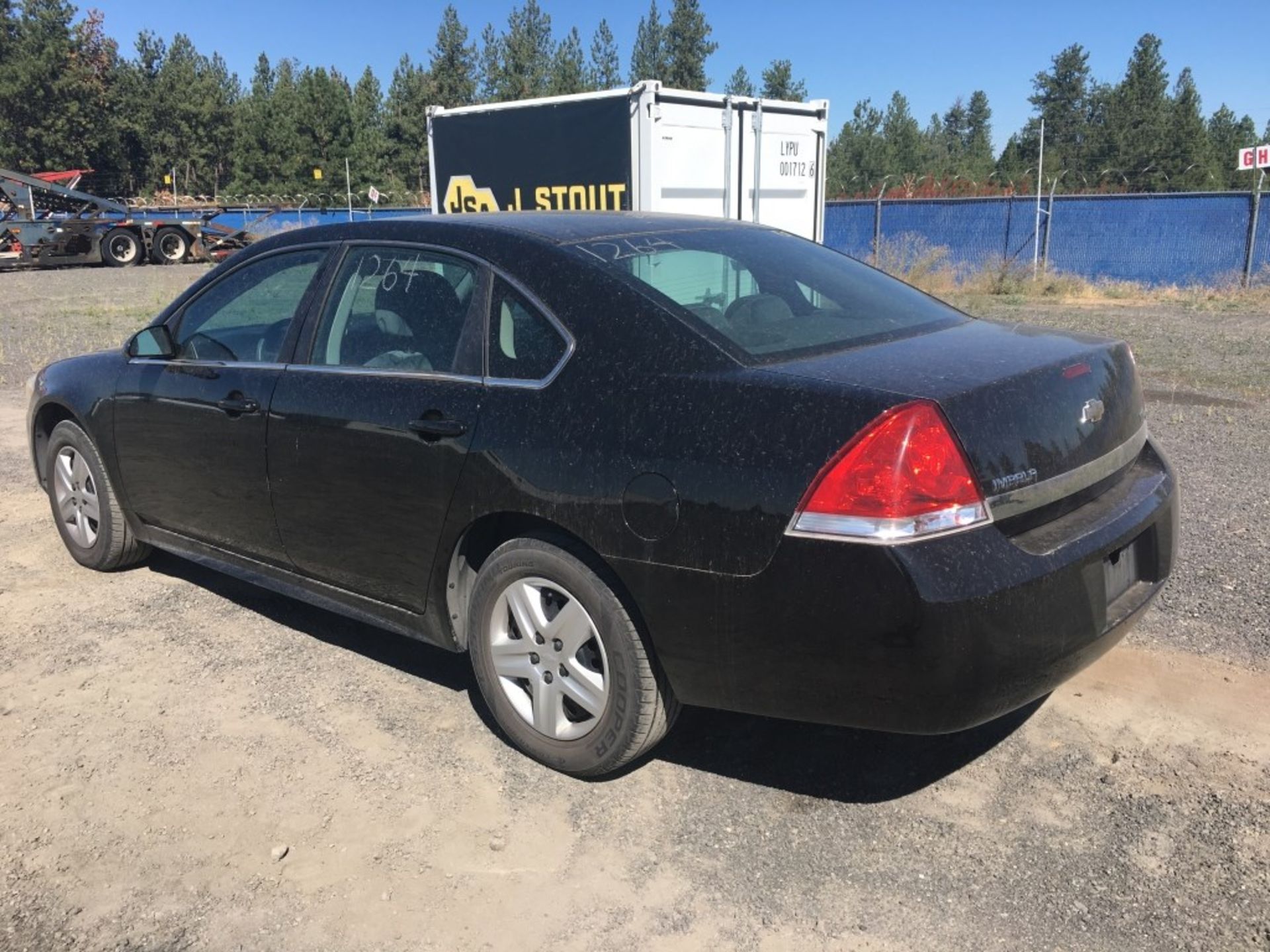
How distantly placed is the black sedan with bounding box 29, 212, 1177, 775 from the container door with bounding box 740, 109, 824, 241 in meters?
5.95

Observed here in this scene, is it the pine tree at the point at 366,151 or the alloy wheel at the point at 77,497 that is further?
the pine tree at the point at 366,151

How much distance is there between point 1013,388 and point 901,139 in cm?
7712

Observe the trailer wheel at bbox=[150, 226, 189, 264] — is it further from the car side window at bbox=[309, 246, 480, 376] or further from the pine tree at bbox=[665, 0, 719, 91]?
the pine tree at bbox=[665, 0, 719, 91]

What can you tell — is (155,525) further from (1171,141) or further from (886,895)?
(1171,141)

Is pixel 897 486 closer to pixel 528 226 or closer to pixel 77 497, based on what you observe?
pixel 528 226

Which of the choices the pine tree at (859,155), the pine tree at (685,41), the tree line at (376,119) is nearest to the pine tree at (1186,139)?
the tree line at (376,119)

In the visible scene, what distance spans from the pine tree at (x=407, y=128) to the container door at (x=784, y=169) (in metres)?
60.8

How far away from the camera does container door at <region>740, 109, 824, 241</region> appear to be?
9.76 meters

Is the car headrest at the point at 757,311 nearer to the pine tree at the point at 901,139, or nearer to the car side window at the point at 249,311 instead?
the car side window at the point at 249,311

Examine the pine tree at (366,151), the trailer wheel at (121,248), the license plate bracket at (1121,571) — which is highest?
the pine tree at (366,151)

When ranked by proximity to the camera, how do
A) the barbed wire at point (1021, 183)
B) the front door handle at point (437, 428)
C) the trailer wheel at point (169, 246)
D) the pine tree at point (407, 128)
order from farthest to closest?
1. the pine tree at point (407, 128)
2. the barbed wire at point (1021, 183)
3. the trailer wheel at point (169, 246)
4. the front door handle at point (437, 428)

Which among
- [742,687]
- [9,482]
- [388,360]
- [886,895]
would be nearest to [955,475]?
[742,687]

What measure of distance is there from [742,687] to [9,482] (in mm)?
6013

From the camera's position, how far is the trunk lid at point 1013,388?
265 centimetres
